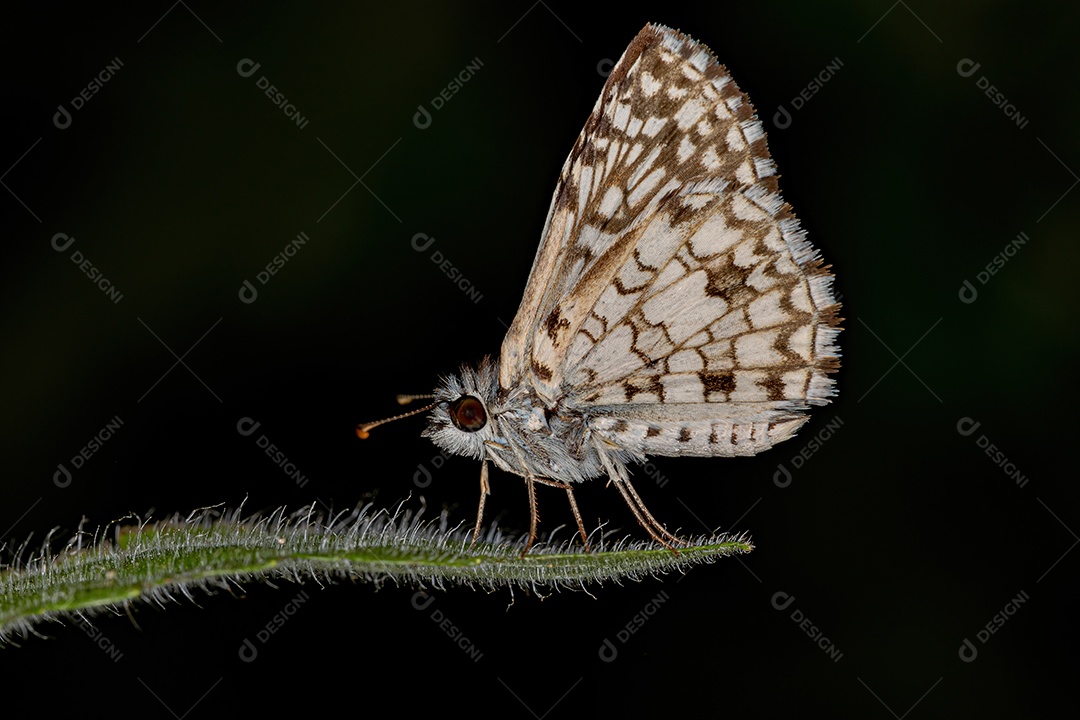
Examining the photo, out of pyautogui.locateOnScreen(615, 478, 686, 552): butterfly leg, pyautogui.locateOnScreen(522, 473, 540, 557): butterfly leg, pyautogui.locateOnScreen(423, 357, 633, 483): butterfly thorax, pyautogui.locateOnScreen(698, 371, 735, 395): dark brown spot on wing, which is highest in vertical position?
pyautogui.locateOnScreen(423, 357, 633, 483): butterfly thorax

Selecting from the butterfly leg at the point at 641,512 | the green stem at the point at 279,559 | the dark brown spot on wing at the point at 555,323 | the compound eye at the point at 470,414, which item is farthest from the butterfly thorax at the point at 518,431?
the green stem at the point at 279,559

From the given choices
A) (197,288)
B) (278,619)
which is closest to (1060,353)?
(278,619)

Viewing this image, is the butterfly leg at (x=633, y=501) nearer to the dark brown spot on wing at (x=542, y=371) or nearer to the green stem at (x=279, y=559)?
the dark brown spot on wing at (x=542, y=371)

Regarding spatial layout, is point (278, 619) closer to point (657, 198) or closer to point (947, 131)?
point (657, 198)

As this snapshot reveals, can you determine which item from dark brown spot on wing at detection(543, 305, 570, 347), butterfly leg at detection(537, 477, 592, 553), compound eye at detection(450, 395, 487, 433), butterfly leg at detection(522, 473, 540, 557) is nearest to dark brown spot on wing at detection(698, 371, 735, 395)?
dark brown spot on wing at detection(543, 305, 570, 347)

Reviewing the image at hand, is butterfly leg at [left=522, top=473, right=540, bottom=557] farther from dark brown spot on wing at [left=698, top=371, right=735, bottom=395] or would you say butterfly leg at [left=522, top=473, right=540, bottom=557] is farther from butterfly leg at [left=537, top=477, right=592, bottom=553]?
dark brown spot on wing at [left=698, top=371, right=735, bottom=395]

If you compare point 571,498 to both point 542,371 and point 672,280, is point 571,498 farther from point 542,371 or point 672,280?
point 672,280

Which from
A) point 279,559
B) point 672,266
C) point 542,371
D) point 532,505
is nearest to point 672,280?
point 672,266

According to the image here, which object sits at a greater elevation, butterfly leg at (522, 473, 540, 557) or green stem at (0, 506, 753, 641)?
green stem at (0, 506, 753, 641)
